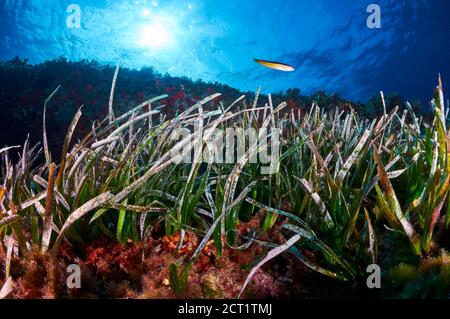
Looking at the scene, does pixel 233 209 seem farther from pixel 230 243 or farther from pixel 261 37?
pixel 261 37

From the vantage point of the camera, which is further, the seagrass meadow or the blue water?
the blue water

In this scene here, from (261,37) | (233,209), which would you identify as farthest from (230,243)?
(261,37)

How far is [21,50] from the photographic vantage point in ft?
162

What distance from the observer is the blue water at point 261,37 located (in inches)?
1598

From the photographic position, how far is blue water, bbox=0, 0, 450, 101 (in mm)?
40594

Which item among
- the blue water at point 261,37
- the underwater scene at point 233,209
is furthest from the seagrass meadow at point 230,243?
the blue water at point 261,37

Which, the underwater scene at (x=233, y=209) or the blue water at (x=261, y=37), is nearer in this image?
the underwater scene at (x=233, y=209)

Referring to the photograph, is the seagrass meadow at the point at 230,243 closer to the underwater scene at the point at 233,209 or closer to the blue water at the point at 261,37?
the underwater scene at the point at 233,209

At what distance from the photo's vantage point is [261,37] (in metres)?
48.6

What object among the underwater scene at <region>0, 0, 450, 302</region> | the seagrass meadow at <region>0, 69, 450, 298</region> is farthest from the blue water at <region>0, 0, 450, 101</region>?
the seagrass meadow at <region>0, 69, 450, 298</region>

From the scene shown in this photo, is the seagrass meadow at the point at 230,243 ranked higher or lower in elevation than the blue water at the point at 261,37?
lower

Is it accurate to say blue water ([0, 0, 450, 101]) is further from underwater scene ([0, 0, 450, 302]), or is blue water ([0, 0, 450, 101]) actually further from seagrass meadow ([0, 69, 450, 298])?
seagrass meadow ([0, 69, 450, 298])
